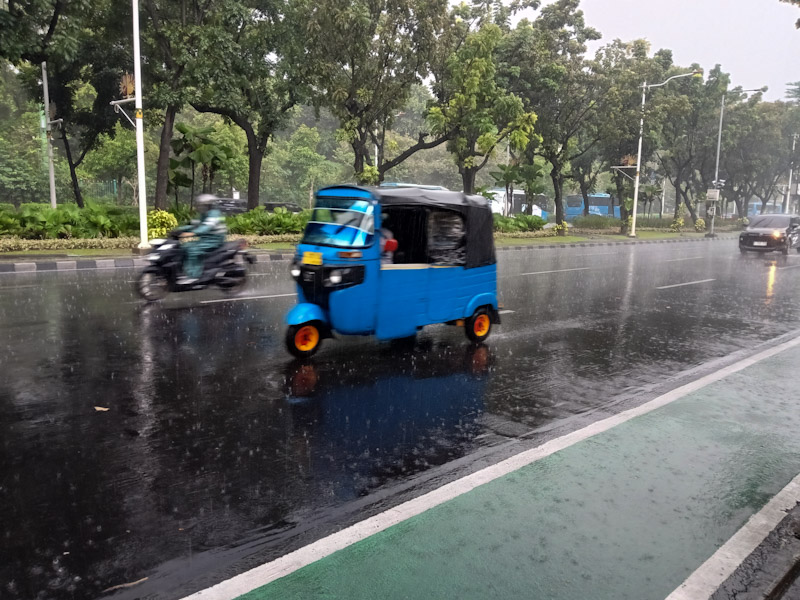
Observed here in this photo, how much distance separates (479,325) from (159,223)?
13982 millimetres

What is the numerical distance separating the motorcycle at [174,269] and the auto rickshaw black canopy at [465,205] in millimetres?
4166

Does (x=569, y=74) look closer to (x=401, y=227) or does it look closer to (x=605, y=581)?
(x=401, y=227)

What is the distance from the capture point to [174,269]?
34.3ft

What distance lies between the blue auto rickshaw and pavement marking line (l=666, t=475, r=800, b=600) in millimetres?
4175

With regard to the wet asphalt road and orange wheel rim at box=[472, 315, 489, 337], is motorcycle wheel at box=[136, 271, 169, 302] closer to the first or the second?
the wet asphalt road

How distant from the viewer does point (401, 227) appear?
7512 mm

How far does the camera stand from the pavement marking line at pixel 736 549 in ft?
10.1

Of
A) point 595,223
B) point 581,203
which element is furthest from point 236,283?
point 581,203

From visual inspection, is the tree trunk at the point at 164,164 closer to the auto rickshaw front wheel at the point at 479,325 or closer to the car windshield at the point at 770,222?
the auto rickshaw front wheel at the point at 479,325

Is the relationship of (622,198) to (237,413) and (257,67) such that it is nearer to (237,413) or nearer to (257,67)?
(257,67)

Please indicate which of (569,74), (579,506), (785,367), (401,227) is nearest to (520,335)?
(401,227)

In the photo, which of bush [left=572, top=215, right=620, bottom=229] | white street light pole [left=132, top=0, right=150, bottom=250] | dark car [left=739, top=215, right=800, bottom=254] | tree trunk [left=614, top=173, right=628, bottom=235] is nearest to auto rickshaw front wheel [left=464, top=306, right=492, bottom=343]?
white street light pole [left=132, top=0, right=150, bottom=250]

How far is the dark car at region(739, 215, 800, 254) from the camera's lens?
2602 centimetres

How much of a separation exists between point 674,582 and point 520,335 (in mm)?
5951
